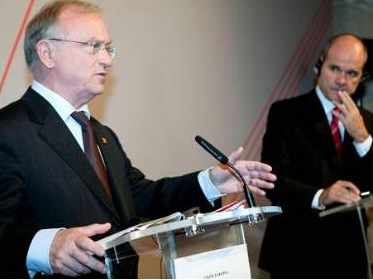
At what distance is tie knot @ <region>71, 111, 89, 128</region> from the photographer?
1888 mm

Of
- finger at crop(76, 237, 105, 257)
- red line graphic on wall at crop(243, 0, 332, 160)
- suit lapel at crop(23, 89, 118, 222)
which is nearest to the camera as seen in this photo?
finger at crop(76, 237, 105, 257)

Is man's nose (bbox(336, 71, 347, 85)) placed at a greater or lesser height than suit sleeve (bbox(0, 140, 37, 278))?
greater

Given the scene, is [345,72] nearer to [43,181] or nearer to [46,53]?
[46,53]

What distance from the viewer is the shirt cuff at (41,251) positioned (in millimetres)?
1448

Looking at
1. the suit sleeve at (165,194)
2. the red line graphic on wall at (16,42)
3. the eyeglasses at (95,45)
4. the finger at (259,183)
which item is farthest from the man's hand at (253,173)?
the red line graphic on wall at (16,42)

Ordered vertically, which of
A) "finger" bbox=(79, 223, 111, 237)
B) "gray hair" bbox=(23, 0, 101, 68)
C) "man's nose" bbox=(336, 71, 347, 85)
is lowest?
"finger" bbox=(79, 223, 111, 237)

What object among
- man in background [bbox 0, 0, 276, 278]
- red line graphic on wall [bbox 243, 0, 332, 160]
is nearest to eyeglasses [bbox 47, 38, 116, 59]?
man in background [bbox 0, 0, 276, 278]

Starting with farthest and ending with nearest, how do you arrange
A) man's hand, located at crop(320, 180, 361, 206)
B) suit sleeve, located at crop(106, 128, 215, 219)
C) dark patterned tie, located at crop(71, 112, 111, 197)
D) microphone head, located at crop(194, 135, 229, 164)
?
1. man's hand, located at crop(320, 180, 361, 206)
2. suit sleeve, located at crop(106, 128, 215, 219)
3. dark patterned tie, located at crop(71, 112, 111, 197)
4. microphone head, located at crop(194, 135, 229, 164)

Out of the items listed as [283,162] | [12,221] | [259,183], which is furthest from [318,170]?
[12,221]

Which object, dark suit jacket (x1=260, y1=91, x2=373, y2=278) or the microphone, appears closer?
the microphone

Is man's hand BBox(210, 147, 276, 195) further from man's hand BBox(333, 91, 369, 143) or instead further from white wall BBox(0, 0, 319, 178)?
man's hand BBox(333, 91, 369, 143)

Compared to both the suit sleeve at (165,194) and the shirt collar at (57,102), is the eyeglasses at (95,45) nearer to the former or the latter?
the shirt collar at (57,102)

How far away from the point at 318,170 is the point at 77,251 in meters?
1.84

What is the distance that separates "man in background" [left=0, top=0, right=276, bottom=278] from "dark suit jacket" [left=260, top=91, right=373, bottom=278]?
1.01 meters
